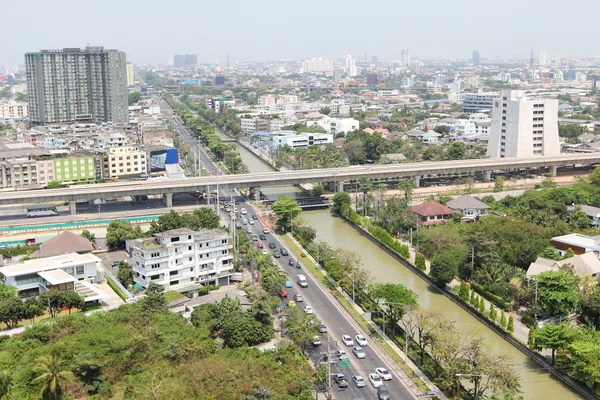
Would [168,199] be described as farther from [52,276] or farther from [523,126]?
[523,126]

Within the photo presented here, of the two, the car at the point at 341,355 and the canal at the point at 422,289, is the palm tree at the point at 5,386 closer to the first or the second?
the car at the point at 341,355

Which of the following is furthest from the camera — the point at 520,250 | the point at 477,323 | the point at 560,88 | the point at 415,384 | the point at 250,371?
the point at 560,88

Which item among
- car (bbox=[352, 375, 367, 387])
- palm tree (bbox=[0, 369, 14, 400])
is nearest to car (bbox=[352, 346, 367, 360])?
car (bbox=[352, 375, 367, 387])

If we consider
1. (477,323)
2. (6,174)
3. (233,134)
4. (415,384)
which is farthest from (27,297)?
(233,134)

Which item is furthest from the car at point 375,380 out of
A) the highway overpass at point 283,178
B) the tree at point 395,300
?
the highway overpass at point 283,178

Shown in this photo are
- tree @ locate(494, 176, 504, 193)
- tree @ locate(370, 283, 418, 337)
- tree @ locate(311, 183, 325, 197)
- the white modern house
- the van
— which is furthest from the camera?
tree @ locate(494, 176, 504, 193)

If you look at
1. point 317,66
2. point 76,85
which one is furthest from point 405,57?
point 76,85

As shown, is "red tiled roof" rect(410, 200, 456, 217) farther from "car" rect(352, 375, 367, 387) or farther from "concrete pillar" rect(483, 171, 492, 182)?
"car" rect(352, 375, 367, 387)

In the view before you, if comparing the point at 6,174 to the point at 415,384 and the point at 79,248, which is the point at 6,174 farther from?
the point at 415,384
